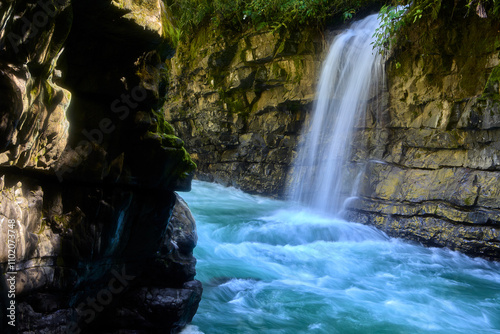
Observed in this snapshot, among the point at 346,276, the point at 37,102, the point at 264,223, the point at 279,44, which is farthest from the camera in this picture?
the point at 279,44

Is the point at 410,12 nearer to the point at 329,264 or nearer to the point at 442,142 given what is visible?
the point at 442,142

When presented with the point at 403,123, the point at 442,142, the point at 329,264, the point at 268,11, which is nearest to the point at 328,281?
the point at 329,264

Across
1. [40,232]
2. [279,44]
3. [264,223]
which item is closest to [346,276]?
[264,223]

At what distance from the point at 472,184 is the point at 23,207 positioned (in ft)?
27.1

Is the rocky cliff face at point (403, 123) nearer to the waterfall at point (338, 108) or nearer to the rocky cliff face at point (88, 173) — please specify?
the waterfall at point (338, 108)

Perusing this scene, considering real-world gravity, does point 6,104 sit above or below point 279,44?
below

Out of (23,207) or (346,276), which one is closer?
(23,207)

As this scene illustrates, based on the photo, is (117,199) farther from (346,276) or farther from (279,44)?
(279,44)

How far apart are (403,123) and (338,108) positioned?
75.5 inches

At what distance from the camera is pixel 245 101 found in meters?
12.1

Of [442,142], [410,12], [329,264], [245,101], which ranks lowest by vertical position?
[329,264]

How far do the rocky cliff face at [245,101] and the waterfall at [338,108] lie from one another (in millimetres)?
446

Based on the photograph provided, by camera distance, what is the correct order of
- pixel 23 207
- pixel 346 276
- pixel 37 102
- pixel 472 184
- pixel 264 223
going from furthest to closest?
pixel 264 223 < pixel 472 184 < pixel 346 276 < pixel 23 207 < pixel 37 102

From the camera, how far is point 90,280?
3469 mm
